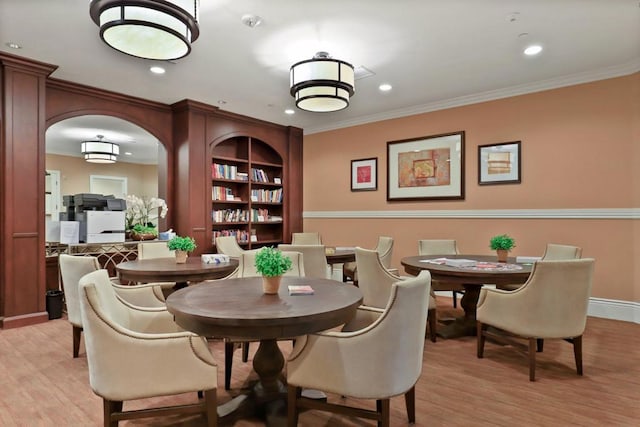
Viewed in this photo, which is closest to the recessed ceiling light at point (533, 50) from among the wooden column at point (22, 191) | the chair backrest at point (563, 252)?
the chair backrest at point (563, 252)

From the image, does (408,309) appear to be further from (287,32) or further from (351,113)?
(351,113)

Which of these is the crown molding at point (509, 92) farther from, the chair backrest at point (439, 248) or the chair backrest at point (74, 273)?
the chair backrest at point (74, 273)

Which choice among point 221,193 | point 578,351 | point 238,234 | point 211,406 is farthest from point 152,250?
point 578,351

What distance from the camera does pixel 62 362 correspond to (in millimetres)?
3008

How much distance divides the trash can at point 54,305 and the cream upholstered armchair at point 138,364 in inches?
126

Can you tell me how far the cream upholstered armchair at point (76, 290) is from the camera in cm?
283

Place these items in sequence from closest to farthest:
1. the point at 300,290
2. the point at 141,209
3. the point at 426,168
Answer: the point at 300,290, the point at 141,209, the point at 426,168

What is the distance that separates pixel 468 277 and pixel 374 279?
79cm

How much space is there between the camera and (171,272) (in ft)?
10.1

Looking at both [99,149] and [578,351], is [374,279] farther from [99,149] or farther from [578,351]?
[99,149]

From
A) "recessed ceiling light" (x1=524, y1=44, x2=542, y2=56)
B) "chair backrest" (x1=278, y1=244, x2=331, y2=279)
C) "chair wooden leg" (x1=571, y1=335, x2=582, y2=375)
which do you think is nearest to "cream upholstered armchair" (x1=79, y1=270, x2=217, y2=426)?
"chair backrest" (x1=278, y1=244, x2=331, y2=279)

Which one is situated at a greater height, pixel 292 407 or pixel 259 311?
pixel 259 311

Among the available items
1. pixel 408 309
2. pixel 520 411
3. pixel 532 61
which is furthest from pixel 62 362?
pixel 532 61

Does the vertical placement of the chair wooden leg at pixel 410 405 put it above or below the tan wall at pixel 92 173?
below
